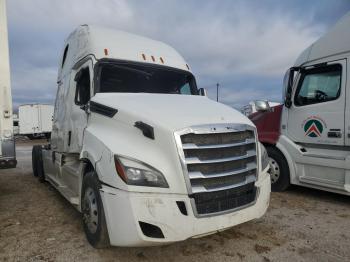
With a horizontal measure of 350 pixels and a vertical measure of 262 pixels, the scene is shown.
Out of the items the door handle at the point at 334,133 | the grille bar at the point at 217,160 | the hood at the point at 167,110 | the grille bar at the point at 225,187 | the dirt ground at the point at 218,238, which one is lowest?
the dirt ground at the point at 218,238

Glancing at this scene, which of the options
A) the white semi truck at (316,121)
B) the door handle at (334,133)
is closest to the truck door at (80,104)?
the white semi truck at (316,121)

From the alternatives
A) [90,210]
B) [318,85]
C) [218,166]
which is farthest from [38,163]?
[318,85]

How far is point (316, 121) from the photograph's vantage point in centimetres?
582

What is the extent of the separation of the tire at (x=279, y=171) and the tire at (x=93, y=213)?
4.20 metres

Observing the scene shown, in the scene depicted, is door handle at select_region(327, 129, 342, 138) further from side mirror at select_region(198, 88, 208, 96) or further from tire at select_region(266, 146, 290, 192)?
side mirror at select_region(198, 88, 208, 96)

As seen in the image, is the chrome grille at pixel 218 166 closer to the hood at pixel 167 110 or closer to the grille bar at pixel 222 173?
the grille bar at pixel 222 173

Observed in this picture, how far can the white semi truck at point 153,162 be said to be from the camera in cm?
302

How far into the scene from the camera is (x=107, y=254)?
3.56 m

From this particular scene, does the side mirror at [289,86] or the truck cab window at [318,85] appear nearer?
the truck cab window at [318,85]

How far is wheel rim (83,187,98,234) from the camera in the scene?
Result: 3.59m

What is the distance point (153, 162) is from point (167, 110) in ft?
2.39

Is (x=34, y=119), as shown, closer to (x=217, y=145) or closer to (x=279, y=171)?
(x=279, y=171)

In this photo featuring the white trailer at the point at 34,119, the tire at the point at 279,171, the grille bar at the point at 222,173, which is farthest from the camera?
the white trailer at the point at 34,119

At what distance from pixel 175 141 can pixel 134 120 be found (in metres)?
0.59
